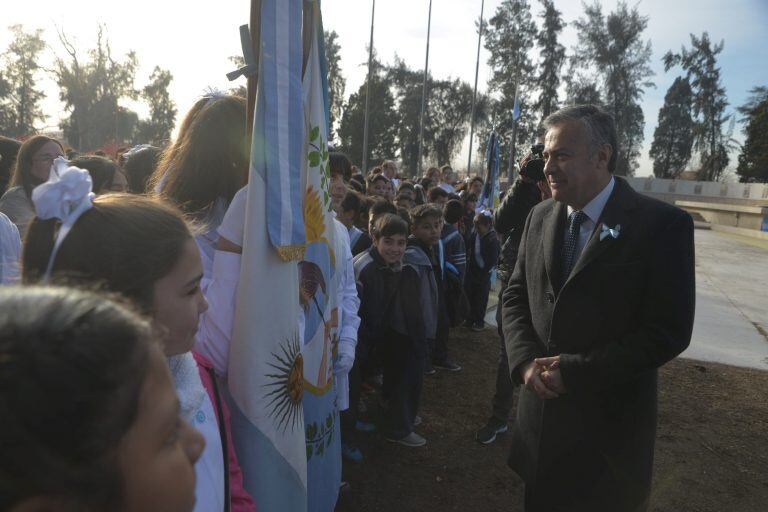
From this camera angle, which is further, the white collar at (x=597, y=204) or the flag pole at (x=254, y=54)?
the white collar at (x=597, y=204)

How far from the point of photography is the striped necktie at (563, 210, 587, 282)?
7.30 ft

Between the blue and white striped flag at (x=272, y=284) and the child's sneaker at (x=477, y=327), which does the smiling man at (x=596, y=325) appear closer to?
the blue and white striped flag at (x=272, y=284)

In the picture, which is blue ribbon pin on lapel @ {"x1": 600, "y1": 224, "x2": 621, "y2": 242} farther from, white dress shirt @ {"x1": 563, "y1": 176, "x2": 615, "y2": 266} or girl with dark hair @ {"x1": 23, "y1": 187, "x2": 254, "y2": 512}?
girl with dark hair @ {"x1": 23, "y1": 187, "x2": 254, "y2": 512}

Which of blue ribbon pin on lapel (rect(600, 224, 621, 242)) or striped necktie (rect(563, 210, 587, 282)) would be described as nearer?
blue ribbon pin on lapel (rect(600, 224, 621, 242))

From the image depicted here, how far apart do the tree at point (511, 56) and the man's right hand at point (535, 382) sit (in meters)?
45.5

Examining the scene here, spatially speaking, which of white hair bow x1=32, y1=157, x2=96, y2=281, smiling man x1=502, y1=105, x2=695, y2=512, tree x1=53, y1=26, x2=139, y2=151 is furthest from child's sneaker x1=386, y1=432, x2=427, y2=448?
tree x1=53, y1=26, x2=139, y2=151

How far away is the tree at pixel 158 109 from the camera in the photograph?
56750 mm

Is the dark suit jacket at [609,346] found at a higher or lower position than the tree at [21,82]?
lower

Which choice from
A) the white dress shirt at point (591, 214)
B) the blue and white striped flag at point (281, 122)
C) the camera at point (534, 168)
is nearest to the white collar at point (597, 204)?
the white dress shirt at point (591, 214)

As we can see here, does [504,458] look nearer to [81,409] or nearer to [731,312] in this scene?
[81,409]

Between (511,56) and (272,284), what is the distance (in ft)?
160

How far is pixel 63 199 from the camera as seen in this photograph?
3.39ft

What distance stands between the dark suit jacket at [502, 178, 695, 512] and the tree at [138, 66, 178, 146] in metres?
60.4

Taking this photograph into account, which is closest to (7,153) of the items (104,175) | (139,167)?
(104,175)
